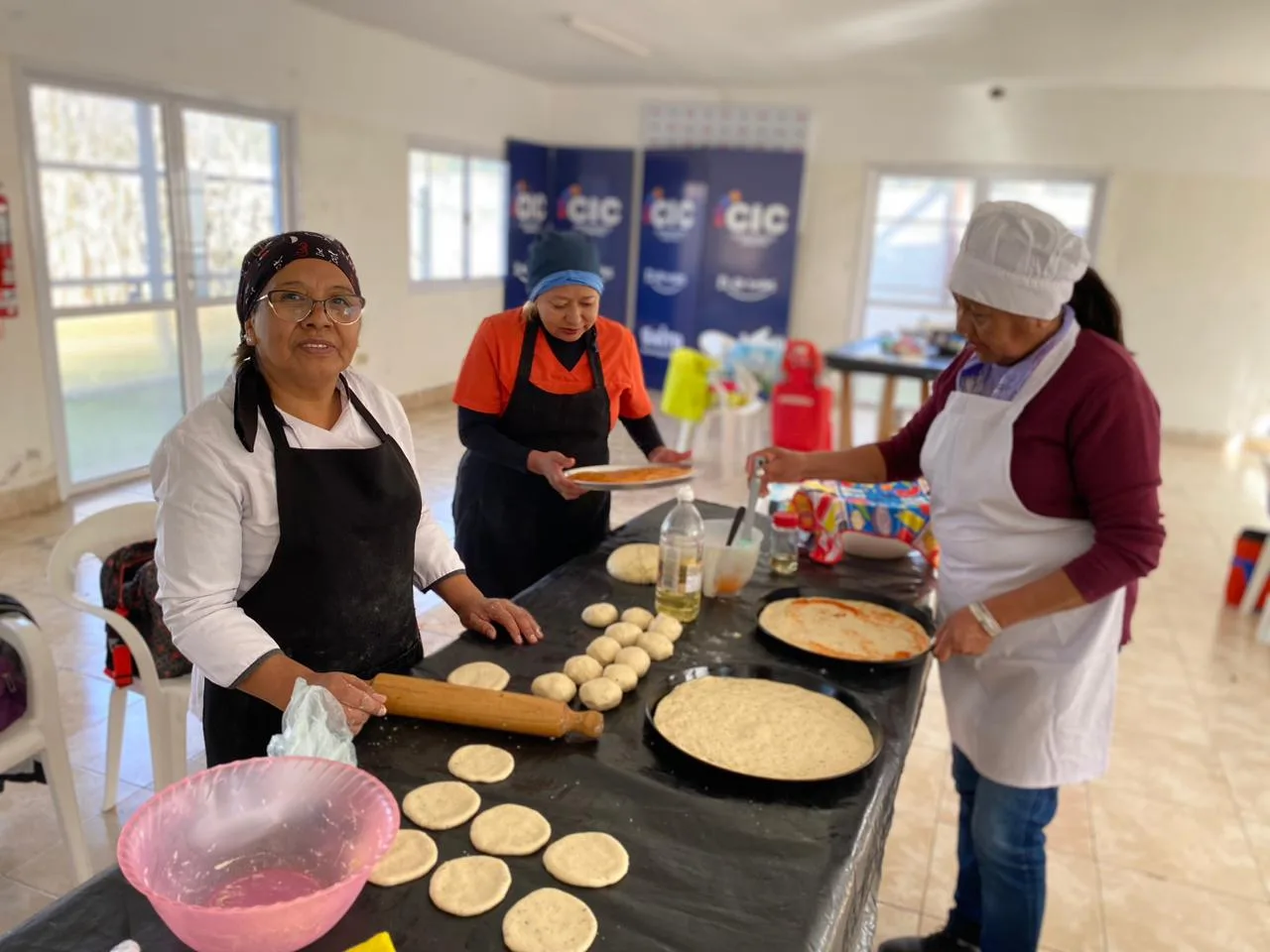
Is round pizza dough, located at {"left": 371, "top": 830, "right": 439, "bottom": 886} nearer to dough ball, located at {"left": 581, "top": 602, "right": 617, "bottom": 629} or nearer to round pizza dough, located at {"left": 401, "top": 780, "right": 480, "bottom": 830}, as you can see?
round pizza dough, located at {"left": 401, "top": 780, "right": 480, "bottom": 830}

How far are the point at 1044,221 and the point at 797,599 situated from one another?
852mm

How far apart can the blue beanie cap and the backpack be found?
1133 mm

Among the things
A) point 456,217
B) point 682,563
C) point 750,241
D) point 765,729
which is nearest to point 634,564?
point 682,563

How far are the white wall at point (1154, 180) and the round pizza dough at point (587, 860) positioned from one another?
788 centimetres

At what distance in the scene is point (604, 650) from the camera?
1539mm

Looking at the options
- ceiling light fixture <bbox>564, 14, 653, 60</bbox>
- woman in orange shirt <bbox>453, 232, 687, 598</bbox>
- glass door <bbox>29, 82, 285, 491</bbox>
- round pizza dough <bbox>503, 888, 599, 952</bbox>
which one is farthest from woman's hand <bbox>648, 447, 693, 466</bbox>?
ceiling light fixture <bbox>564, 14, 653, 60</bbox>

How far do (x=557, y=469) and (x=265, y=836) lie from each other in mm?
1106

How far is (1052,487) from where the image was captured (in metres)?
1.56

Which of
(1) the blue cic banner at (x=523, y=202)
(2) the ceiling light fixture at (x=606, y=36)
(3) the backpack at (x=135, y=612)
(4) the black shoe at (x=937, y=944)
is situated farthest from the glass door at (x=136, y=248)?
(4) the black shoe at (x=937, y=944)

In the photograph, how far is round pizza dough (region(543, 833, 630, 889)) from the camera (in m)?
1.04

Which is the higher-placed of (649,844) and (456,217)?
(456,217)

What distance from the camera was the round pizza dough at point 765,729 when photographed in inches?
50.7

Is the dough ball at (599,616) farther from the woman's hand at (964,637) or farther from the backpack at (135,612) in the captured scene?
the backpack at (135,612)

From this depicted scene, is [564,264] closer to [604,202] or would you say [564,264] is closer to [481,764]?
[481,764]
